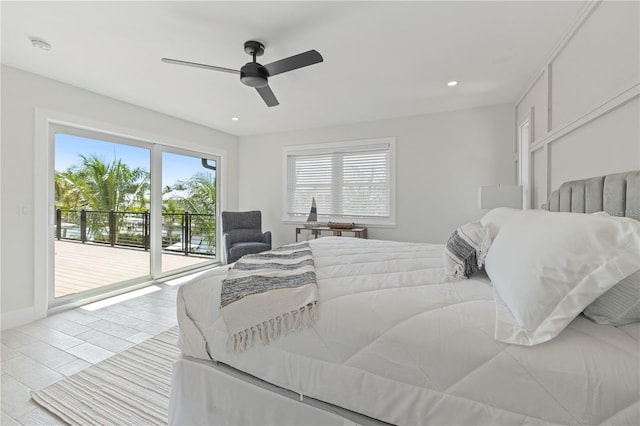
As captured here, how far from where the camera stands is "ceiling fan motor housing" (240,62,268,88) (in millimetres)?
2174

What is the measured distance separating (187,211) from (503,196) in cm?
468

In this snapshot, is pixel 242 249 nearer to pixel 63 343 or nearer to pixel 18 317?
pixel 63 343

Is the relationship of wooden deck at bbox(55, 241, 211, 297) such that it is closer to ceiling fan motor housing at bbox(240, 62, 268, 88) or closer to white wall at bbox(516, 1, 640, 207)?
ceiling fan motor housing at bbox(240, 62, 268, 88)

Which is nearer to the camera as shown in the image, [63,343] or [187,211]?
[63,343]

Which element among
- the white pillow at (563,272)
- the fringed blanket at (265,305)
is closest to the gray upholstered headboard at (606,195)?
the white pillow at (563,272)

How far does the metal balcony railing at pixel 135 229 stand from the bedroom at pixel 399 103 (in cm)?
39

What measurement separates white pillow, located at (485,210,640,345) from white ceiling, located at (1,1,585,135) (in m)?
1.77

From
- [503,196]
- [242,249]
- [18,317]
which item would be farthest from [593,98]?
[18,317]

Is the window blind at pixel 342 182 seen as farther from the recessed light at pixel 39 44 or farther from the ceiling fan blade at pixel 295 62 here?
the recessed light at pixel 39 44

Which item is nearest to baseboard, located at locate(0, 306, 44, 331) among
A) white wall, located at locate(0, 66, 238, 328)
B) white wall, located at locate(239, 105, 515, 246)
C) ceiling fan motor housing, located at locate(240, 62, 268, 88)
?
white wall, located at locate(0, 66, 238, 328)

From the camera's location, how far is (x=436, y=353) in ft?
2.91

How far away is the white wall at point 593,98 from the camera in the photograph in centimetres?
149

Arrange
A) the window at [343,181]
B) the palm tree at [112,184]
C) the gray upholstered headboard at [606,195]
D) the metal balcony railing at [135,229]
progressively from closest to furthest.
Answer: the gray upholstered headboard at [606,195], the metal balcony railing at [135,229], the palm tree at [112,184], the window at [343,181]

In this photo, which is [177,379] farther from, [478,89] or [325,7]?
[478,89]
